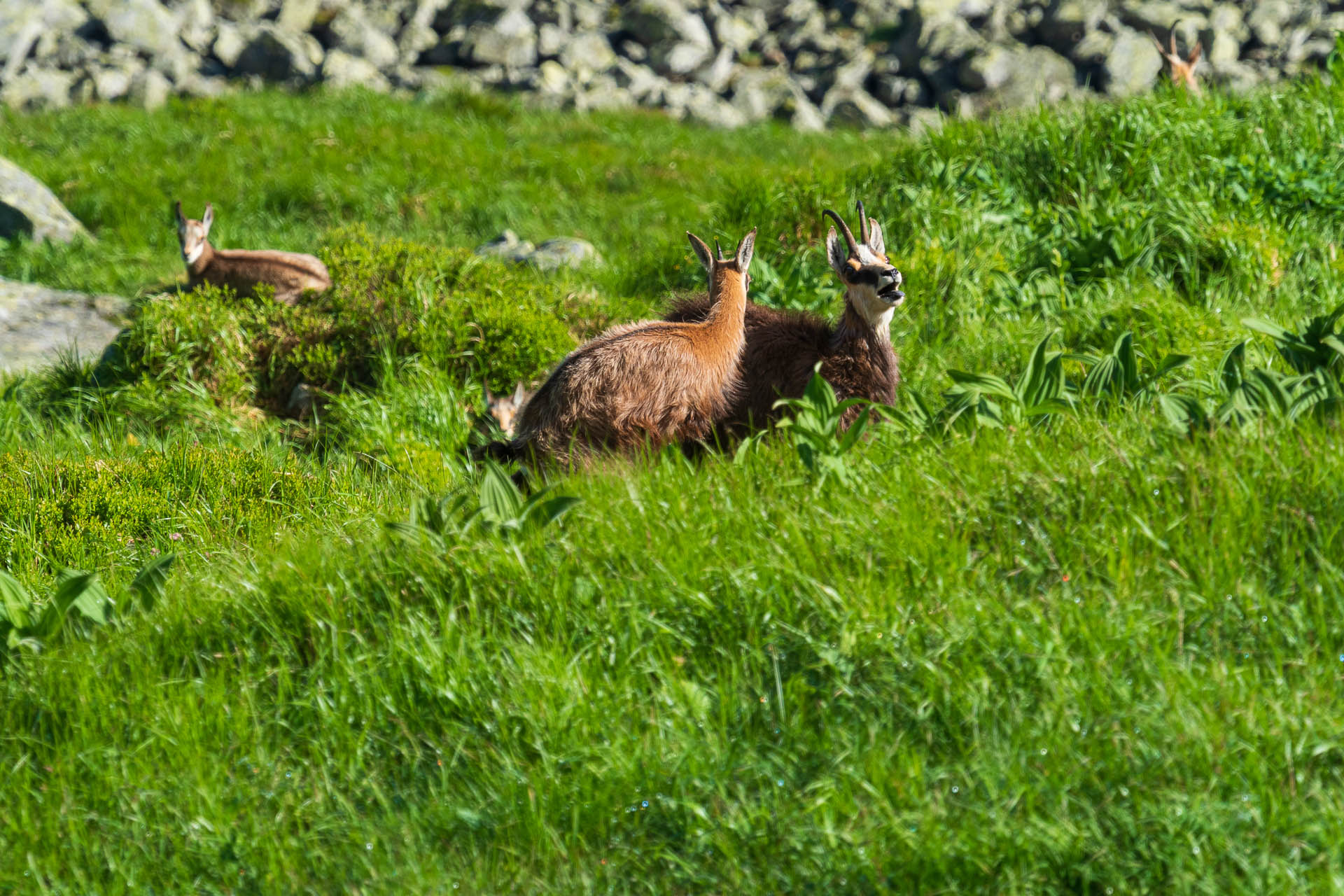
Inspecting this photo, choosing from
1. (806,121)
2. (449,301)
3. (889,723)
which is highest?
(889,723)

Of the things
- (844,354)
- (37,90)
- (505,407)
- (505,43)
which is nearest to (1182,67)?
(844,354)

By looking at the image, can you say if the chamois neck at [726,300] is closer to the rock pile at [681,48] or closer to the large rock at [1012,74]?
the rock pile at [681,48]

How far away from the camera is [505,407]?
22.8 ft

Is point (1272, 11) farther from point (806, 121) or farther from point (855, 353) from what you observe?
point (855, 353)

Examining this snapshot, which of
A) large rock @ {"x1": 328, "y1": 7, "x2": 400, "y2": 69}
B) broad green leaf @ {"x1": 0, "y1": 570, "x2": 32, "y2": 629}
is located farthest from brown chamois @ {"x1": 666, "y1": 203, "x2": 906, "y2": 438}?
large rock @ {"x1": 328, "y1": 7, "x2": 400, "y2": 69}

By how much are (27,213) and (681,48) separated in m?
15.6

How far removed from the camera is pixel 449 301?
7344 millimetres

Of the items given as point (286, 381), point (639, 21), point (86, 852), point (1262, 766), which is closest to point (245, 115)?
point (286, 381)

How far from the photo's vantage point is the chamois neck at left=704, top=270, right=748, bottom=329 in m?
5.35

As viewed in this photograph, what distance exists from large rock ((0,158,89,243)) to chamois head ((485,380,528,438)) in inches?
251

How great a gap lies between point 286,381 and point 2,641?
3872 mm

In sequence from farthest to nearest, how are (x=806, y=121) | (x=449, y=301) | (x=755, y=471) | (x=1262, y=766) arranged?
(x=806, y=121) → (x=449, y=301) → (x=755, y=471) → (x=1262, y=766)

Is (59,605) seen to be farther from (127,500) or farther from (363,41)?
(363,41)

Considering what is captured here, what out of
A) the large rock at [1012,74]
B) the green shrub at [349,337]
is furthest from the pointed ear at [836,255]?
the large rock at [1012,74]
